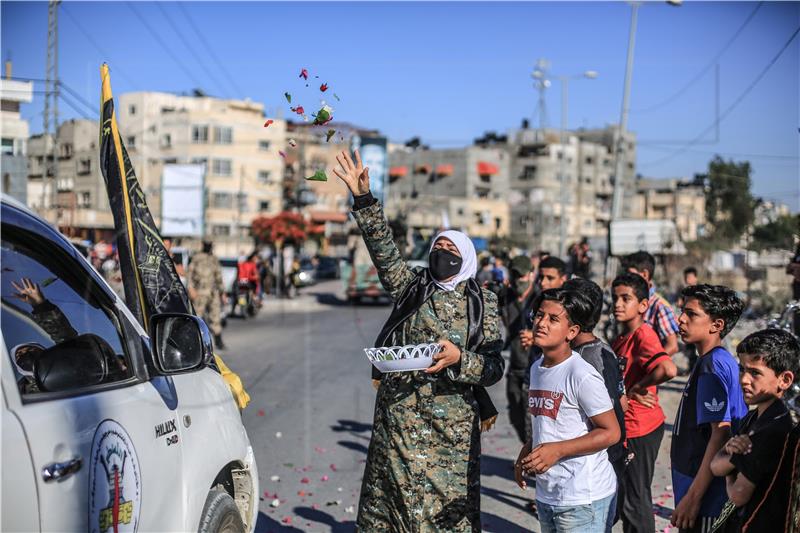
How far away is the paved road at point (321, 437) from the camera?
634cm

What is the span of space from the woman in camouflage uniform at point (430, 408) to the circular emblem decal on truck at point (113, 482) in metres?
1.72

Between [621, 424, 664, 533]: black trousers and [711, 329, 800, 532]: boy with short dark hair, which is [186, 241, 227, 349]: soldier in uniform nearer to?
[621, 424, 664, 533]: black trousers

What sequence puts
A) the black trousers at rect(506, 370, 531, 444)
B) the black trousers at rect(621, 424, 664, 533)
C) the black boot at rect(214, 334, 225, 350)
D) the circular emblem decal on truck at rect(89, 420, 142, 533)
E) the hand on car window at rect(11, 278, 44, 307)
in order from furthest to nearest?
the black boot at rect(214, 334, 225, 350) < the black trousers at rect(506, 370, 531, 444) < the black trousers at rect(621, 424, 664, 533) < the hand on car window at rect(11, 278, 44, 307) < the circular emblem decal on truck at rect(89, 420, 142, 533)

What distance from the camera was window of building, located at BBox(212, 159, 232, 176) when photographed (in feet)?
218

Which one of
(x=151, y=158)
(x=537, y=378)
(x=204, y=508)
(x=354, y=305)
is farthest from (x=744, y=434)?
(x=151, y=158)

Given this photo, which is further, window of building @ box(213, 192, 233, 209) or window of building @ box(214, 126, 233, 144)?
window of building @ box(213, 192, 233, 209)

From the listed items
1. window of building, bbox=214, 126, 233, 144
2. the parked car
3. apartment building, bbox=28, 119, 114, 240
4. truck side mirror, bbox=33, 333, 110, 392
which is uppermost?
window of building, bbox=214, 126, 233, 144

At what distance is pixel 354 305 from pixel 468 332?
24713 mm

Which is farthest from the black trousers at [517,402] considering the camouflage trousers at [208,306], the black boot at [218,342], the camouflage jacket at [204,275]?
the black boot at [218,342]

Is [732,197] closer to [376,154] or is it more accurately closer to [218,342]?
[376,154]

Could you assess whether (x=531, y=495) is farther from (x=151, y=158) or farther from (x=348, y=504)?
(x=151, y=158)

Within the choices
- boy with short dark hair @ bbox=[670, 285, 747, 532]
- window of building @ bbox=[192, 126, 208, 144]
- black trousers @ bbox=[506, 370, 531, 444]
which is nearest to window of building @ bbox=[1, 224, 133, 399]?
boy with short dark hair @ bbox=[670, 285, 747, 532]

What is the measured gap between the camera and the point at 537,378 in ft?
12.8

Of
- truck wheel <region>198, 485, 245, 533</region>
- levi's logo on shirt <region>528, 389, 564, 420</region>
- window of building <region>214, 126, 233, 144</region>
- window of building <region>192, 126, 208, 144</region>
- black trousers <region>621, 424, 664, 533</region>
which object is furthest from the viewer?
window of building <region>214, 126, 233, 144</region>
